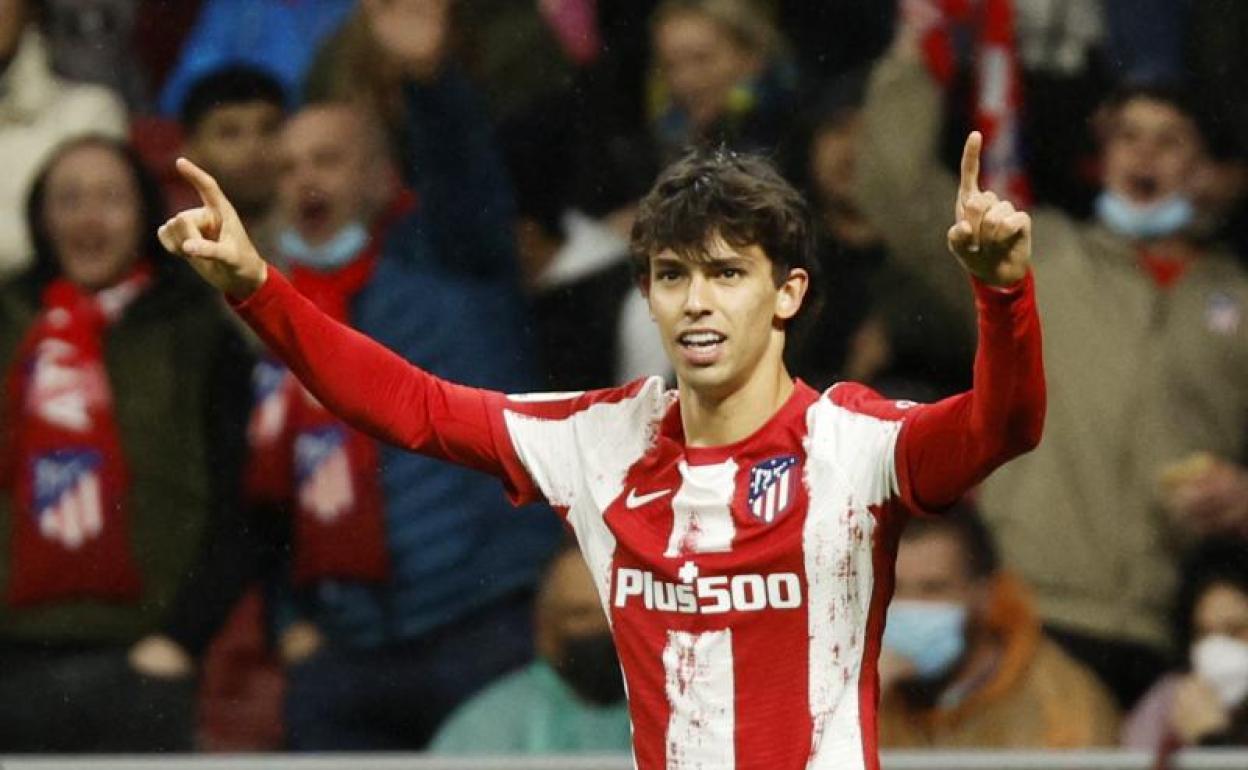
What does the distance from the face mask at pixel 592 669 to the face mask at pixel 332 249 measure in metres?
1.07

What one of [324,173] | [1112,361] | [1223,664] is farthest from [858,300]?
[324,173]

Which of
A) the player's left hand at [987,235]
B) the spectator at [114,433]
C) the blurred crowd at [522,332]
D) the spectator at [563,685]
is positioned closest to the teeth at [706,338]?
the player's left hand at [987,235]

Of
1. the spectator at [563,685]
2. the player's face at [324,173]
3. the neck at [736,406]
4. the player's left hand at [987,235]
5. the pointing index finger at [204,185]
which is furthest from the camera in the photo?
the player's face at [324,173]

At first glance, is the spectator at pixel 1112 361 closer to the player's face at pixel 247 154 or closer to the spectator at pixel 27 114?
the player's face at pixel 247 154

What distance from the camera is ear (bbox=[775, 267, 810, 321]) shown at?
3758mm

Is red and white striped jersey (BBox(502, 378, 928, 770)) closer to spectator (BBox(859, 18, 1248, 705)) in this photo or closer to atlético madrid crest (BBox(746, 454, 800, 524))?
atlético madrid crest (BBox(746, 454, 800, 524))

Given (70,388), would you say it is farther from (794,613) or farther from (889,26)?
(794,613)

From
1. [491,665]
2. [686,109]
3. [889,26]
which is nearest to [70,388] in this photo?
[491,665]

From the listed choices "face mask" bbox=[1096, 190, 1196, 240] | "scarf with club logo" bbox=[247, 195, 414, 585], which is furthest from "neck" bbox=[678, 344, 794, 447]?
"scarf with club logo" bbox=[247, 195, 414, 585]

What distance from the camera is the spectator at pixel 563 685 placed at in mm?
5980

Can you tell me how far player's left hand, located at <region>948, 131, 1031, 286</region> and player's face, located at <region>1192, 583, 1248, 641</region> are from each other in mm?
2679

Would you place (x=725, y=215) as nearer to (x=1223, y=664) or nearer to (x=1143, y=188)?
(x=1143, y=188)

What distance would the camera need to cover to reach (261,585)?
20.3ft

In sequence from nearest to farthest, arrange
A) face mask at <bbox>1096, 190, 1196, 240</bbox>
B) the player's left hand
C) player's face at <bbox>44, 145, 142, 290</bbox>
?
the player's left hand
face mask at <bbox>1096, 190, 1196, 240</bbox>
player's face at <bbox>44, 145, 142, 290</bbox>
